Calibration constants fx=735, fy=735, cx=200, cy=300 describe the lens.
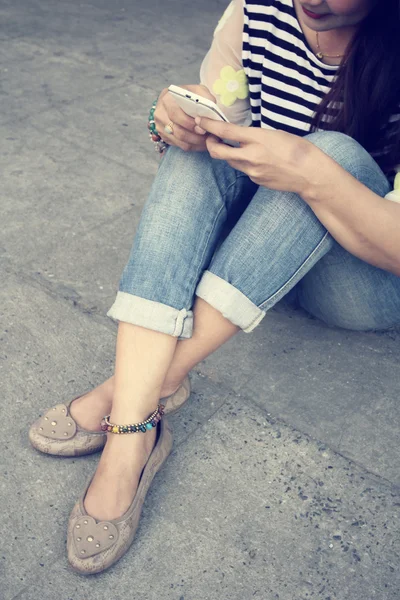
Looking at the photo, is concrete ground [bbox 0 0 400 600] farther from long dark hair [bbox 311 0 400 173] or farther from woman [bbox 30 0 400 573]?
long dark hair [bbox 311 0 400 173]

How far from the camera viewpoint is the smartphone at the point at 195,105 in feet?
5.15

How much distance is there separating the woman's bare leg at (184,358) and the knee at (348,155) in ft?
1.50

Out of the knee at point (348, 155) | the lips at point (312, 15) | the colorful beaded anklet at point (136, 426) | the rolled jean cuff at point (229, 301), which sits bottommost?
the colorful beaded anklet at point (136, 426)

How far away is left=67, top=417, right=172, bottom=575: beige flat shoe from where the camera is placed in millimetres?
1592

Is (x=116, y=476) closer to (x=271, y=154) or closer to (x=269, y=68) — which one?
(x=271, y=154)

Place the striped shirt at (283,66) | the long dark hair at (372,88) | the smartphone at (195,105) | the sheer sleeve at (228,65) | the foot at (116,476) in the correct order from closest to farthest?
the smartphone at (195,105)
the foot at (116,476)
the long dark hair at (372,88)
the striped shirt at (283,66)
the sheer sleeve at (228,65)

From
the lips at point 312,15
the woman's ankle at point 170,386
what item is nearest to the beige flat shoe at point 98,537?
the woman's ankle at point 170,386

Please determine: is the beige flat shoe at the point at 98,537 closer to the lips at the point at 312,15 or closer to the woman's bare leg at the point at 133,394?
the woman's bare leg at the point at 133,394

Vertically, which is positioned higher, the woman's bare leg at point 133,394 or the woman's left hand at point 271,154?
the woman's left hand at point 271,154

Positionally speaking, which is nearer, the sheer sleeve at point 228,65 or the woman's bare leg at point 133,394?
the woman's bare leg at point 133,394

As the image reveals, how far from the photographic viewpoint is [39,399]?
6.63 ft

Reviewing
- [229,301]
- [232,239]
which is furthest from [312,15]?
[229,301]

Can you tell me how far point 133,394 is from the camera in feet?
5.65

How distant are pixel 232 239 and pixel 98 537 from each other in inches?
28.9
